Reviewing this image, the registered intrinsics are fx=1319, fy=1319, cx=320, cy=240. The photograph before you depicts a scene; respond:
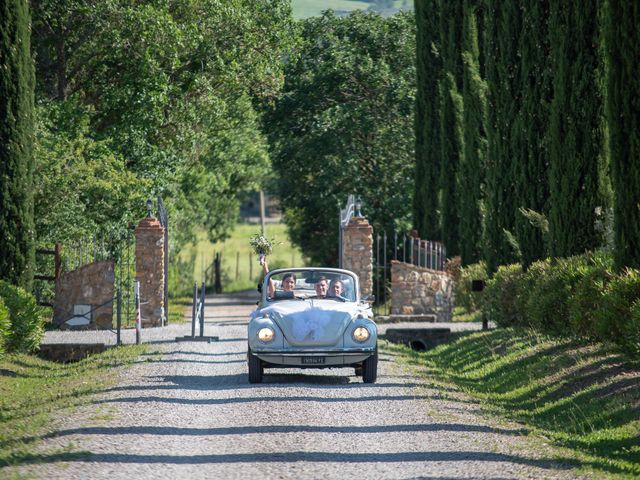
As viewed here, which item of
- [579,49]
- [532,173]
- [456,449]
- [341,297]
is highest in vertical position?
[579,49]

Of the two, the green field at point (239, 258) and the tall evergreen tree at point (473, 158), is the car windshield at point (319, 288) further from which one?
the green field at point (239, 258)

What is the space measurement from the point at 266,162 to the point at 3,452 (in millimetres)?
38042

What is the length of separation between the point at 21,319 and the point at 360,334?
7.33 m

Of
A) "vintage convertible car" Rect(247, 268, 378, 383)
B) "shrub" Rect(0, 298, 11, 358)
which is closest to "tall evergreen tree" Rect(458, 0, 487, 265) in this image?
"shrub" Rect(0, 298, 11, 358)

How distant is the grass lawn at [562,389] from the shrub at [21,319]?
658 centimetres

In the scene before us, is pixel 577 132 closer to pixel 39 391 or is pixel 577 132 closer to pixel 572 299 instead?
pixel 572 299

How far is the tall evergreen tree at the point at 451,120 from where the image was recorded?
37.9m

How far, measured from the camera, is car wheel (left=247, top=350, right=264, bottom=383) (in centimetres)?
1766

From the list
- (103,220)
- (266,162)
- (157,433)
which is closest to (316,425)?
(157,433)

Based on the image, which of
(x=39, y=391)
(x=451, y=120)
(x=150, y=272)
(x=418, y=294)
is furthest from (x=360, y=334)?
(x=451, y=120)

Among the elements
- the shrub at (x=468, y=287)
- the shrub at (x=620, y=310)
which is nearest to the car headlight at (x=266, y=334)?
the shrub at (x=620, y=310)

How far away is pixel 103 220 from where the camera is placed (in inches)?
1320

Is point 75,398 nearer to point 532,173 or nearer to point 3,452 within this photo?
point 3,452

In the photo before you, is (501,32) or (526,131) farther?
(501,32)
